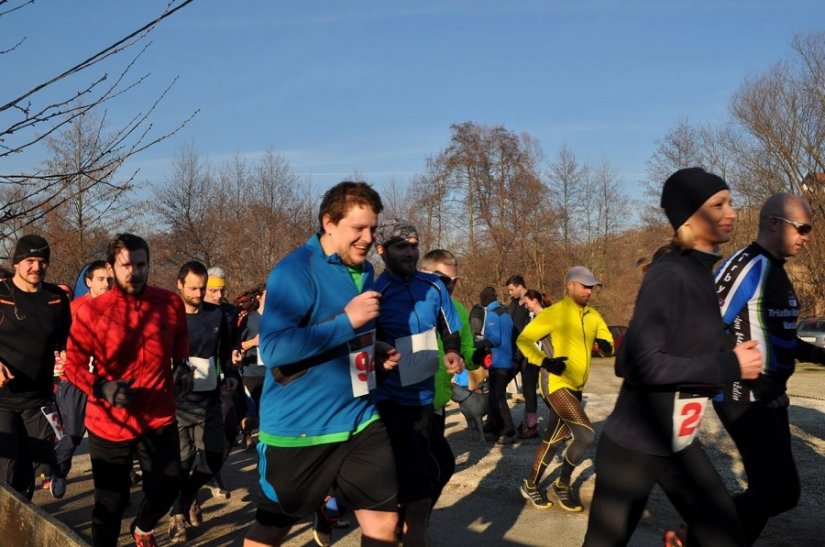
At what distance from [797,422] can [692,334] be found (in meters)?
8.64

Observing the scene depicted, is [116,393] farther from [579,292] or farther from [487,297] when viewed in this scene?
[487,297]

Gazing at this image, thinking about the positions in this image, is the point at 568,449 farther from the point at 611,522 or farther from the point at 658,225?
the point at 658,225

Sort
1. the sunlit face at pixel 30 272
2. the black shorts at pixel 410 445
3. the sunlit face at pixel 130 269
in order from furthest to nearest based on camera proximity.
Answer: the sunlit face at pixel 30 272
the sunlit face at pixel 130 269
the black shorts at pixel 410 445

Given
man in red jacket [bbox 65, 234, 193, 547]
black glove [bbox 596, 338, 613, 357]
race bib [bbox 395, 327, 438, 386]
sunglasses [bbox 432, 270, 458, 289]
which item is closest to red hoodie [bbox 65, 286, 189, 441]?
man in red jacket [bbox 65, 234, 193, 547]

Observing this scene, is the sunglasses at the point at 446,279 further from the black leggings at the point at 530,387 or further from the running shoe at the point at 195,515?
the black leggings at the point at 530,387

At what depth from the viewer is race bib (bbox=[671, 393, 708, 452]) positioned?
336cm

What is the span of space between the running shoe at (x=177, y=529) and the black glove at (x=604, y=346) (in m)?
3.75

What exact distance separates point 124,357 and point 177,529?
1803mm

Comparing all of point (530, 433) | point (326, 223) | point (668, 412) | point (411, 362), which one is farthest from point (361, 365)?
point (530, 433)

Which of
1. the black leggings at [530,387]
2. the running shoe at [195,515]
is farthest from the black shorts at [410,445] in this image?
the black leggings at [530,387]

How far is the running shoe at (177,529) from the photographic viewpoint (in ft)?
20.3

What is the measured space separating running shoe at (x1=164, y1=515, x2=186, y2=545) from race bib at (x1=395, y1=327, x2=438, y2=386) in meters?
2.44

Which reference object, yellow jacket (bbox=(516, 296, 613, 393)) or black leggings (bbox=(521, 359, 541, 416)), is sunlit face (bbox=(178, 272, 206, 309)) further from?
black leggings (bbox=(521, 359, 541, 416))

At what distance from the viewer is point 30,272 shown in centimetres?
592
